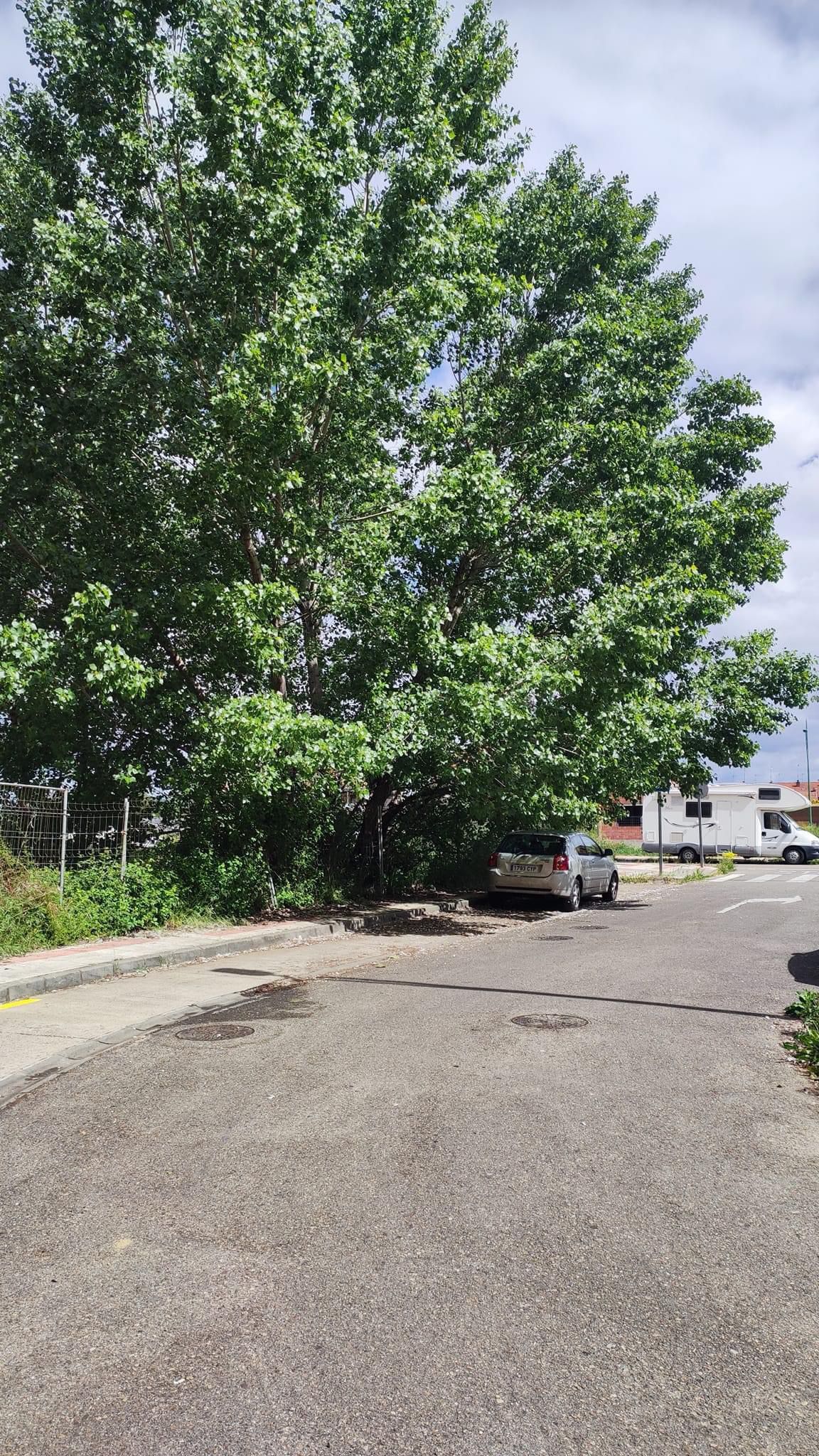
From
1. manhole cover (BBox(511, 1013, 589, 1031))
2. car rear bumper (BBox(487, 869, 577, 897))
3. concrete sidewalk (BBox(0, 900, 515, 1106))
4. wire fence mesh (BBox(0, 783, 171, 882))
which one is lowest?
concrete sidewalk (BBox(0, 900, 515, 1106))

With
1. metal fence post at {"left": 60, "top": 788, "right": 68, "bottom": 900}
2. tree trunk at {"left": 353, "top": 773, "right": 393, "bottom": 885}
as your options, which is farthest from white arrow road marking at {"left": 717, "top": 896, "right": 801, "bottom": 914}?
metal fence post at {"left": 60, "top": 788, "right": 68, "bottom": 900}

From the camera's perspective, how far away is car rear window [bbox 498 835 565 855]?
2111 centimetres

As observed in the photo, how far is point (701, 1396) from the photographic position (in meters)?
2.89

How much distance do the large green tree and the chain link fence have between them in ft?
2.75

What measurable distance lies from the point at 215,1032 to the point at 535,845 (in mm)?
13825

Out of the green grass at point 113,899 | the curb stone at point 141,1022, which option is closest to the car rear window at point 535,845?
the curb stone at point 141,1022

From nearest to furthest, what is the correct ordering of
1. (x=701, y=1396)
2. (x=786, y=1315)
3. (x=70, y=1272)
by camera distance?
(x=701, y=1396)
(x=786, y=1315)
(x=70, y=1272)

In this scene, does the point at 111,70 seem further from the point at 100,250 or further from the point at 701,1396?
the point at 701,1396

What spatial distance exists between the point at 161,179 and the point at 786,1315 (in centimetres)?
1541

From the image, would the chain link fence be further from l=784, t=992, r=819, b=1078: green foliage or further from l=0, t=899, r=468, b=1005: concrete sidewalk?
l=784, t=992, r=819, b=1078: green foliage

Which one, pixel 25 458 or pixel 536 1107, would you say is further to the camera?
pixel 25 458

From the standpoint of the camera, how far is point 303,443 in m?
14.4

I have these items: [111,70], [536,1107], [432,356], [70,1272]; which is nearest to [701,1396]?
[70,1272]

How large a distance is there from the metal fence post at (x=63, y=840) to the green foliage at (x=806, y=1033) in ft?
30.4
